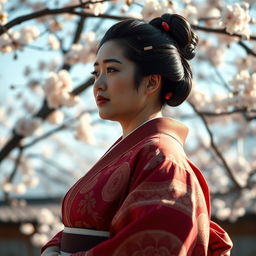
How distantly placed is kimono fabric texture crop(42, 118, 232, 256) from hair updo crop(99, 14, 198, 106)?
0.14 m

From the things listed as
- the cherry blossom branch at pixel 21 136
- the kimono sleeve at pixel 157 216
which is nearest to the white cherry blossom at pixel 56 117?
the cherry blossom branch at pixel 21 136

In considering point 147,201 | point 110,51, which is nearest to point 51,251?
point 147,201

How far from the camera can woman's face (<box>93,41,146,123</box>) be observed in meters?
2.49

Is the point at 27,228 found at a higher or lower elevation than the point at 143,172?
lower

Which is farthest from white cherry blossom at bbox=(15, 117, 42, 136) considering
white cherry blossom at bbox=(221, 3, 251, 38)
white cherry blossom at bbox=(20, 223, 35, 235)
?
white cherry blossom at bbox=(20, 223, 35, 235)

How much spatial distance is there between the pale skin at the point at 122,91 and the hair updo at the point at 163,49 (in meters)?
0.03

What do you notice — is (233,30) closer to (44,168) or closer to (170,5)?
(170,5)

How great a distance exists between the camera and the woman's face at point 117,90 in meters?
2.49

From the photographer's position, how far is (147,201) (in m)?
2.22

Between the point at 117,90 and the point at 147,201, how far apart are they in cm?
46

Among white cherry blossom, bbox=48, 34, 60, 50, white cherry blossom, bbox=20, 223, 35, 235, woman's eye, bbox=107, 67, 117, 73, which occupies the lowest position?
white cherry blossom, bbox=20, 223, 35, 235

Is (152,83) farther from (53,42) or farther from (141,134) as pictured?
(53,42)

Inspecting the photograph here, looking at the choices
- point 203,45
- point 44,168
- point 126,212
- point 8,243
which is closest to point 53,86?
point 203,45

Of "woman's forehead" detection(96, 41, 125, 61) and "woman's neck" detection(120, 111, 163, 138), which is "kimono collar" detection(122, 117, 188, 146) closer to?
"woman's neck" detection(120, 111, 163, 138)
